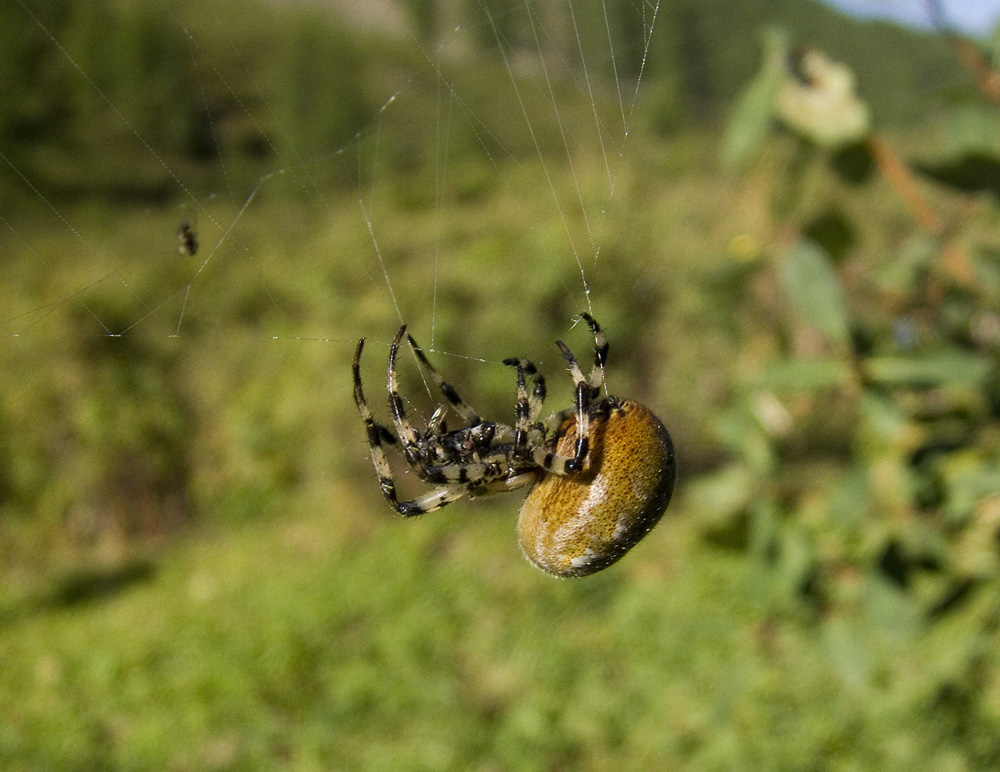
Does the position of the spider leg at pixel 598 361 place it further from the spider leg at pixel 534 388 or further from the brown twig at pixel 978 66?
the brown twig at pixel 978 66

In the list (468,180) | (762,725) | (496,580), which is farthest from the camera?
(468,180)

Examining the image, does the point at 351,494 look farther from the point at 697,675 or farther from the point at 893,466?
the point at 893,466

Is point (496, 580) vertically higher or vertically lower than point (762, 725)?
lower

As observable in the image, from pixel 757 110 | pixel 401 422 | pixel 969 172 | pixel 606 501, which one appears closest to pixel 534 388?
pixel 401 422

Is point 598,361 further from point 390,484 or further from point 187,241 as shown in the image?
point 187,241

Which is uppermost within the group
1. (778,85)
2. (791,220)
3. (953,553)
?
(778,85)

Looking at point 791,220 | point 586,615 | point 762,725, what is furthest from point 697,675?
point 791,220
